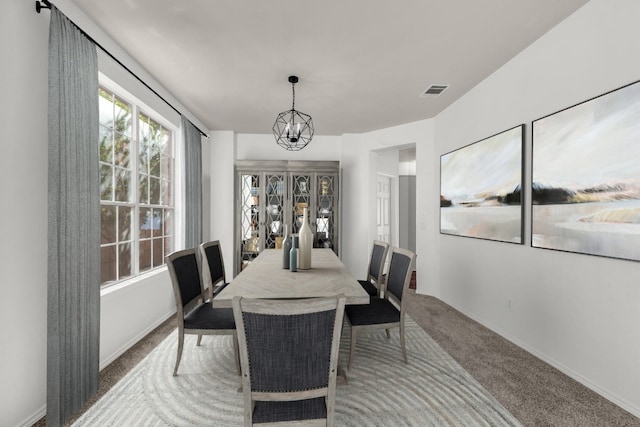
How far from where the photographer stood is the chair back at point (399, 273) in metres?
2.34

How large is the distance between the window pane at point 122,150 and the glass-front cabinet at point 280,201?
2181 mm

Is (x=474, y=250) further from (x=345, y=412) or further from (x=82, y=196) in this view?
(x=82, y=196)

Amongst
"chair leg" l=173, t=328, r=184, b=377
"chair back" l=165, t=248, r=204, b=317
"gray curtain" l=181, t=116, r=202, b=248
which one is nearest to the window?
"gray curtain" l=181, t=116, r=202, b=248

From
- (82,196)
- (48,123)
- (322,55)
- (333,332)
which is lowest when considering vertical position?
(333,332)

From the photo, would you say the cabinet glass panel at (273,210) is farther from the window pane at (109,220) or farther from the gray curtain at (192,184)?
the window pane at (109,220)

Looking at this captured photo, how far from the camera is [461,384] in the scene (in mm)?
2168

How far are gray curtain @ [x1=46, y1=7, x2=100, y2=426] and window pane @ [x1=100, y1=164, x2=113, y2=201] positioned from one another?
61 cm

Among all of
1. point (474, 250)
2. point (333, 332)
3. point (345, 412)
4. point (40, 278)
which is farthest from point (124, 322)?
point (474, 250)

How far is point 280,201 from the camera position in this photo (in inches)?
203

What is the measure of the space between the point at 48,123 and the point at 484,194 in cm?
369

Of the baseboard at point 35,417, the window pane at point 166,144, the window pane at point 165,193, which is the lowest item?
the baseboard at point 35,417

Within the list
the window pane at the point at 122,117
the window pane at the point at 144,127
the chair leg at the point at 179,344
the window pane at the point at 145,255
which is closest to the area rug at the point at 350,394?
the chair leg at the point at 179,344

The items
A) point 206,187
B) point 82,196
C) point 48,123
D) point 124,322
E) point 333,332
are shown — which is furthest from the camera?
point 206,187

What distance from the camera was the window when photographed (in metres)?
2.76
